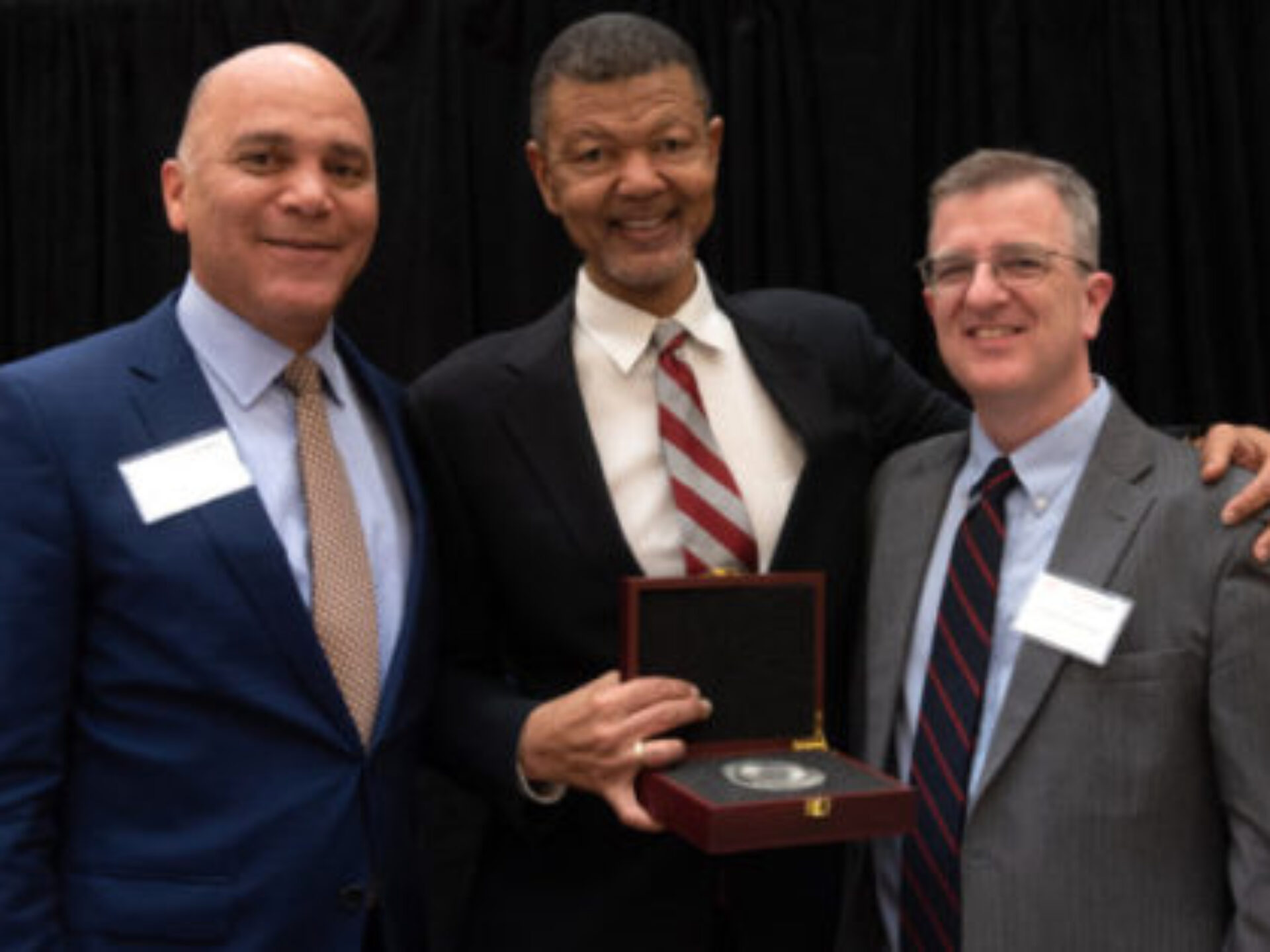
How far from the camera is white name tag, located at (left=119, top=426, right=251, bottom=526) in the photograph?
160cm

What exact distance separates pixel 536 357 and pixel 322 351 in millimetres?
364

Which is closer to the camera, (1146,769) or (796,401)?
(1146,769)

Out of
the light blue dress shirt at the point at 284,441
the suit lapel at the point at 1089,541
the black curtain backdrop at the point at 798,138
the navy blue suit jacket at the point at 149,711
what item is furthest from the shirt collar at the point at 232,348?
the black curtain backdrop at the point at 798,138

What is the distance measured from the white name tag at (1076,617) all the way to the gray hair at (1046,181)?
550 millimetres

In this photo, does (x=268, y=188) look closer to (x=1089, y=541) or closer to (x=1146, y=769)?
(x=1089, y=541)

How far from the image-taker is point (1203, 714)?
1.60 metres

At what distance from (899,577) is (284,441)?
1.00 m

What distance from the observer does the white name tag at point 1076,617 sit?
1.60 meters

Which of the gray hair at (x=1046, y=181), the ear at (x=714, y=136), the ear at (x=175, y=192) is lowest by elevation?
the gray hair at (x=1046, y=181)

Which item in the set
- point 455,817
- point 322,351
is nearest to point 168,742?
point 322,351

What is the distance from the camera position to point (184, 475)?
64.2 inches

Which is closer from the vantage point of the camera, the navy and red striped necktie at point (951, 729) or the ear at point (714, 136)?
the navy and red striped necktie at point (951, 729)

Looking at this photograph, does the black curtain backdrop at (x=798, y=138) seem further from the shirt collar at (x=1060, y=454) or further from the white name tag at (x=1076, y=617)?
the white name tag at (x=1076, y=617)

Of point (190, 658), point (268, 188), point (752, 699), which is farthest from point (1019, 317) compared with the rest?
point (190, 658)
